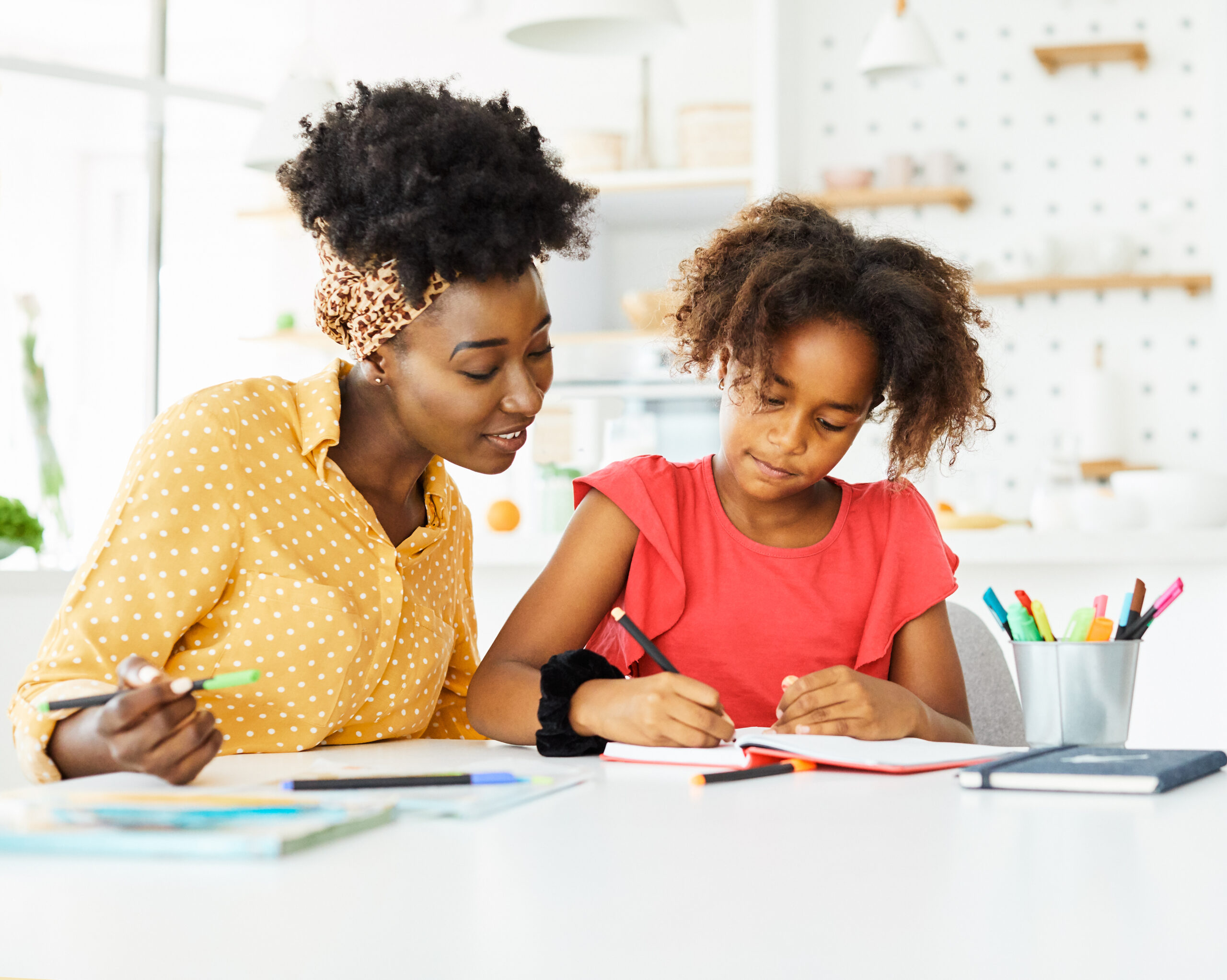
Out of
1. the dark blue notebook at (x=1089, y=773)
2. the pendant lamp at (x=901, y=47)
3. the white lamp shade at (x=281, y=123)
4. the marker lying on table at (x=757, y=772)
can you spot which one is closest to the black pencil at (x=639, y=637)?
the marker lying on table at (x=757, y=772)

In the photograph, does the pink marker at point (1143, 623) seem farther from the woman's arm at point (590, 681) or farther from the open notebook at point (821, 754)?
the woman's arm at point (590, 681)

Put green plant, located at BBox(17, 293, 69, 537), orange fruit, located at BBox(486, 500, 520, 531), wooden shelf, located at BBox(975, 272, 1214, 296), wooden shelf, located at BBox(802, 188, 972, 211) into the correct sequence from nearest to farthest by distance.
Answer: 1. orange fruit, located at BBox(486, 500, 520, 531)
2. green plant, located at BBox(17, 293, 69, 537)
3. wooden shelf, located at BBox(975, 272, 1214, 296)
4. wooden shelf, located at BBox(802, 188, 972, 211)

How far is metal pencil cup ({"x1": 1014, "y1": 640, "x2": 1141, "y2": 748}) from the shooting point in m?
1.02

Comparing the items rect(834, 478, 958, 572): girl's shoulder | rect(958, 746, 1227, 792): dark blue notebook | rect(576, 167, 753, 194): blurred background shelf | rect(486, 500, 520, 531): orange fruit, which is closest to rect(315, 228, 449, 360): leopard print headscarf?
rect(834, 478, 958, 572): girl's shoulder

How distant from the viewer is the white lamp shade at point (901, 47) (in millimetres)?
3064

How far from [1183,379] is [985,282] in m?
0.59

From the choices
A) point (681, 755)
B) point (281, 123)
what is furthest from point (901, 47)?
point (681, 755)

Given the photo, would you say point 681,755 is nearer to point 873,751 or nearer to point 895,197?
point 873,751

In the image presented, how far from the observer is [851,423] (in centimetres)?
118

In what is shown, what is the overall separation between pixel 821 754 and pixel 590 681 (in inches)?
8.8

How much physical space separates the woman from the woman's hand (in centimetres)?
13

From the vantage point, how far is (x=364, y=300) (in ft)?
3.64

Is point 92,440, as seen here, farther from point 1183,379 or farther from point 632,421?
point 1183,379

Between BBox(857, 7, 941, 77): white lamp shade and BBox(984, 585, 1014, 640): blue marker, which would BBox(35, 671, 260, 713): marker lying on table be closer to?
BBox(984, 585, 1014, 640): blue marker
